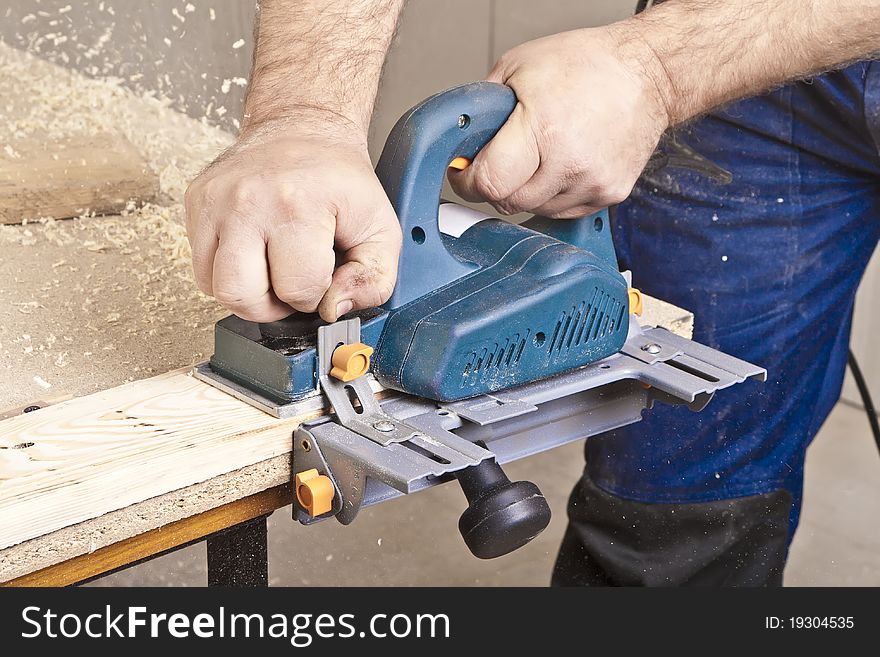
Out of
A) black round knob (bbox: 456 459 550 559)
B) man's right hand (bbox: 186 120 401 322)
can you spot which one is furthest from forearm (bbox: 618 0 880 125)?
black round knob (bbox: 456 459 550 559)

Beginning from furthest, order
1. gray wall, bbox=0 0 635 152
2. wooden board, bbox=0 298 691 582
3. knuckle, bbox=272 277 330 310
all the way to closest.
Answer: gray wall, bbox=0 0 635 152, knuckle, bbox=272 277 330 310, wooden board, bbox=0 298 691 582

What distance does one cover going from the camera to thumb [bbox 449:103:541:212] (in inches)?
44.1

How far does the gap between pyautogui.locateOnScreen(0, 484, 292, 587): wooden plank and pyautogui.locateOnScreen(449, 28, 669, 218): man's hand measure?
0.41 meters

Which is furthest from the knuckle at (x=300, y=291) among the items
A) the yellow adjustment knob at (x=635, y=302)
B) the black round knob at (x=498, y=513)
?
the yellow adjustment knob at (x=635, y=302)

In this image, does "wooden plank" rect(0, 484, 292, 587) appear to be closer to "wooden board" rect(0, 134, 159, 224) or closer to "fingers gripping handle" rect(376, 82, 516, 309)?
"fingers gripping handle" rect(376, 82, 516, 309)

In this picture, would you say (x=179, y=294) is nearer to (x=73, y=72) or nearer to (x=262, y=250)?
(x=262, y=250)

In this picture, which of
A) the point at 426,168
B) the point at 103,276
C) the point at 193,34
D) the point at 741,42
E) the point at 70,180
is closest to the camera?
the point at 426,168

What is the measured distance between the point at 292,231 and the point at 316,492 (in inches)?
9.4

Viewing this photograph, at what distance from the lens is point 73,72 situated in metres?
2.18

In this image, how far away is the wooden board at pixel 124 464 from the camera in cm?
87

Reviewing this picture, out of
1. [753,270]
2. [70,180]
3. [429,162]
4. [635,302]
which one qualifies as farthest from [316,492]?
[753,270]

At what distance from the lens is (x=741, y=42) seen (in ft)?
4.11

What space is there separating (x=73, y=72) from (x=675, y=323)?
1.45 metres

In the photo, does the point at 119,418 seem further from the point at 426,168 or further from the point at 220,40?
the point at 220,40
